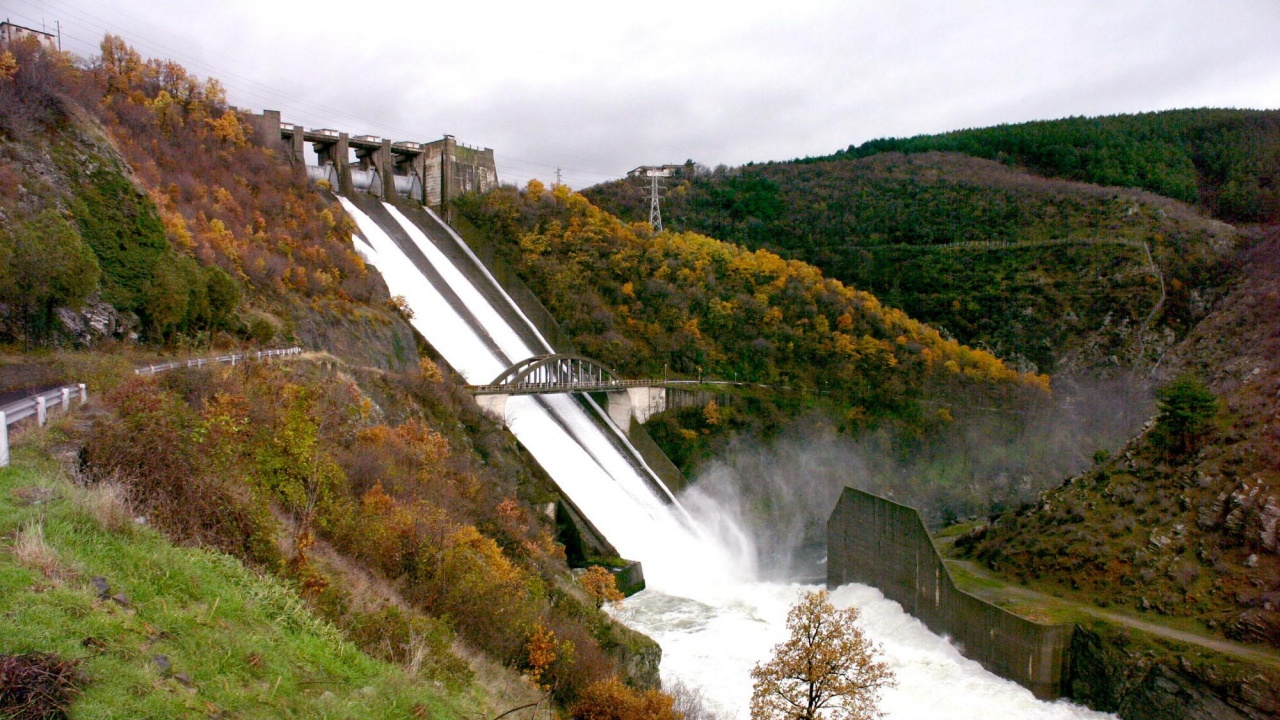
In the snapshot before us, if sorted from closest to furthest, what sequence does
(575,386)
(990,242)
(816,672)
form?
1. (816,672)
2. (575,386)
3. (990,242)

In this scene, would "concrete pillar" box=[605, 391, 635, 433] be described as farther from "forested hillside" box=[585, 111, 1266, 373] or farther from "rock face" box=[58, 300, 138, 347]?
"forested hillside" box=[585, 111, 1266, 373]

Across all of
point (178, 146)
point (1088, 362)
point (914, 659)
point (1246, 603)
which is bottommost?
point (914, 659)

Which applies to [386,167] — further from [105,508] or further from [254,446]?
[105,508]

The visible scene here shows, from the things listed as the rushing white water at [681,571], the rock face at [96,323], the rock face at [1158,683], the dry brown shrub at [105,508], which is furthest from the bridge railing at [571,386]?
the dry brown shrub at [105,508]

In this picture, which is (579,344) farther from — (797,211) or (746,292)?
(797,211)

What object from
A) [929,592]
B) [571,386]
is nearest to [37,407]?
[929,592]

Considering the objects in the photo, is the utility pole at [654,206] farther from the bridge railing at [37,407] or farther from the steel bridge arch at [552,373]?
the bridge railing at [37,407]

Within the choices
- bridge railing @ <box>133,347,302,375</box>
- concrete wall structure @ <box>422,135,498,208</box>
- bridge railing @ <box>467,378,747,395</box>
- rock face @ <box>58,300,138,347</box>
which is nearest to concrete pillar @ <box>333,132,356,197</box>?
concrete wall structure @ <box>422,135,498,208</box>

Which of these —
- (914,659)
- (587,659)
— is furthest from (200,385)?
(914,659)
